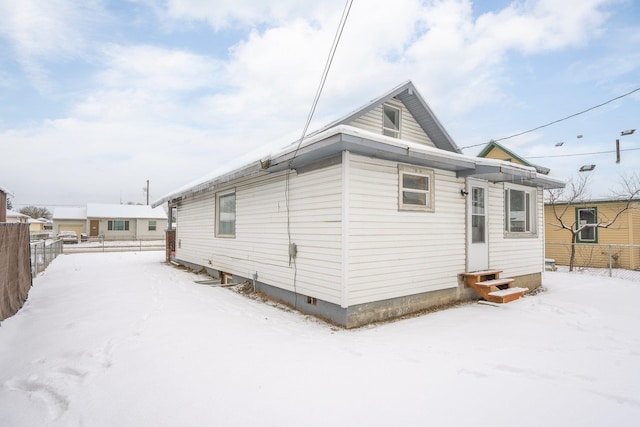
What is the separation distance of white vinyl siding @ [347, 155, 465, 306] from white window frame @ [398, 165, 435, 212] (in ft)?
0.33

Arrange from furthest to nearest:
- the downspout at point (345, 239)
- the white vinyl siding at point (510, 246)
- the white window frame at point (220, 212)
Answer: the white window frame at point (220, 212), the white vinyl siding at point (510, 246), the downspout at point (345, 239)

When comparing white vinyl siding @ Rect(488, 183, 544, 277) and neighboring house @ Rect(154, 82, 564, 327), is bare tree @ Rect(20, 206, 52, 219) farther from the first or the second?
white vinyl siding @ Rect(488, 183, 544, 277)

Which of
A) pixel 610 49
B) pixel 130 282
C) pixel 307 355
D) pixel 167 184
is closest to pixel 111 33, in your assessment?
pixel 130 282

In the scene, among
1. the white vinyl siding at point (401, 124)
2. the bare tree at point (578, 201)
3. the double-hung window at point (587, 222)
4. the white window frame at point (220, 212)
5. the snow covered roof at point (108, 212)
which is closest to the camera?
the white vinyl siding at point (401, 124)

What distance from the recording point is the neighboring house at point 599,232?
43.6 feet

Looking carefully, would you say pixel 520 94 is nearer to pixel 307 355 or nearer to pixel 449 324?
pixel 449 324

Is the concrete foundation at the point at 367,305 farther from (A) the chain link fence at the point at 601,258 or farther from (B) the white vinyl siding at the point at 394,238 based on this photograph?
(A) the chain link fence at the point at 601,258

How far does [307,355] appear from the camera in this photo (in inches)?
158

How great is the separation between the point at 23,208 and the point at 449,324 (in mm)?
111016

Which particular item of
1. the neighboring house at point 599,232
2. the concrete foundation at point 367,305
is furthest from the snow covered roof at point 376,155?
the neighboring house at point 599,232

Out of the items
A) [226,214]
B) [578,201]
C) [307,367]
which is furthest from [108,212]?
[578,201]

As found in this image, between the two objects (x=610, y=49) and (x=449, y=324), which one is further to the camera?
(x=610, y=49)

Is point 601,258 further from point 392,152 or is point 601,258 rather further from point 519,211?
point 392,152

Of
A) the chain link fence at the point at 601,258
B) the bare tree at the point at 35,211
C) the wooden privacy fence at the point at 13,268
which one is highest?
the bare tree at the point at 35,211
